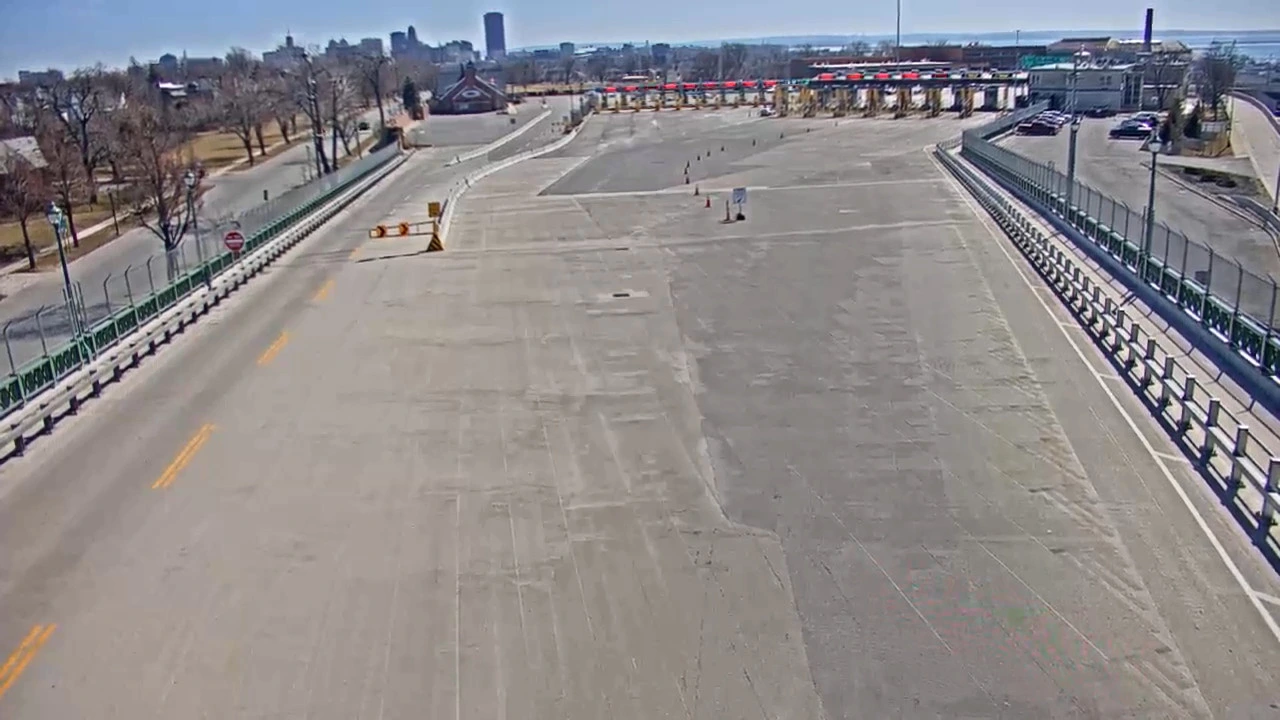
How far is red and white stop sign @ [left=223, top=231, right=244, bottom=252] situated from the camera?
101 ft

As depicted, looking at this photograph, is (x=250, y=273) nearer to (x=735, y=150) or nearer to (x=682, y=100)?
(x=735, y=150)

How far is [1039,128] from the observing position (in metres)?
80.1

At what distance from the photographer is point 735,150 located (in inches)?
2844

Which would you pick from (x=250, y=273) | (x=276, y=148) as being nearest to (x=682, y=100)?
(x=276, y=148)

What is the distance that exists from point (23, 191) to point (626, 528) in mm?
42744

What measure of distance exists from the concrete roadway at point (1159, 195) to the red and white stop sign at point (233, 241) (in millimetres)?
23475

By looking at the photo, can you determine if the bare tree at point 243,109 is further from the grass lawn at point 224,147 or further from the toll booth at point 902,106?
the toll booth at point 902,106

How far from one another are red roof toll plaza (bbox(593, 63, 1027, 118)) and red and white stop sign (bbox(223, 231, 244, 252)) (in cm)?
8198

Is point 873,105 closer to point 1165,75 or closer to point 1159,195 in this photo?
point 1165,75

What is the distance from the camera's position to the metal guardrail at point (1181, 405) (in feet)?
42.2

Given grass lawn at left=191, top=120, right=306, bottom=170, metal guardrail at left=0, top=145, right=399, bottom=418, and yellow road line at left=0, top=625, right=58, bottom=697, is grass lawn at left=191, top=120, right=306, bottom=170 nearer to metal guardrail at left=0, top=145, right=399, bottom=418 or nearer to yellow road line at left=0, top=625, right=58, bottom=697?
metal guardrail at left=0, top=145, right=399, bottom=418

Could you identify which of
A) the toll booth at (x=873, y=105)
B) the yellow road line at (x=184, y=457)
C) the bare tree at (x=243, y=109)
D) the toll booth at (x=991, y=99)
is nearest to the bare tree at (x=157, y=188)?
the yellow road line at (x=184, y=457)

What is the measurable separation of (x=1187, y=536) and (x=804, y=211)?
30283mm

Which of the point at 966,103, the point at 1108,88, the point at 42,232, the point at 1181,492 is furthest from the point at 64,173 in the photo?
the point at 1108,88
